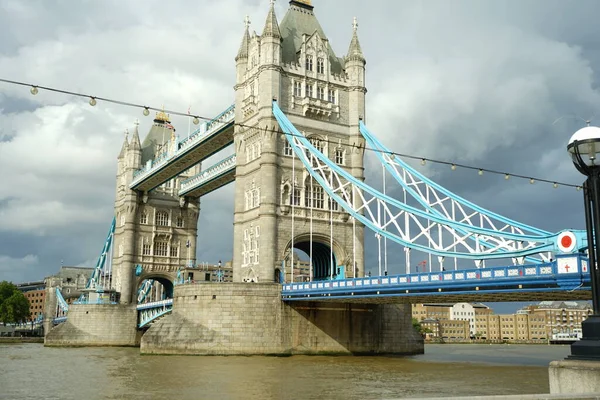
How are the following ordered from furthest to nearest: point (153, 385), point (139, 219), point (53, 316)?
point (53, 316) < point (139, 219) < point (153, 385)

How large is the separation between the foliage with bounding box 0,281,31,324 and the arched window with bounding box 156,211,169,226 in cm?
3361

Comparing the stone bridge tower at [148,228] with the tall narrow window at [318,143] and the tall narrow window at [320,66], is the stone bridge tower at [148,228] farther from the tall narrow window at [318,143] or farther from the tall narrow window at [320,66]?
the tall narrow window at [318,143]

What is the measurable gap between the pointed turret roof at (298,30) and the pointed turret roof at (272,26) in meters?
1.63

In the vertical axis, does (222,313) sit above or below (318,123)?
below

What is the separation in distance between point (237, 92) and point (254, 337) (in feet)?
61.4

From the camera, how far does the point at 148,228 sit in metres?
70.7

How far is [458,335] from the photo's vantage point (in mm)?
149375

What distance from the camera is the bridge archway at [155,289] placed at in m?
71.8

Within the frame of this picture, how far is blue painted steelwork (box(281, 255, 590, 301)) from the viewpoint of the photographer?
24186mm

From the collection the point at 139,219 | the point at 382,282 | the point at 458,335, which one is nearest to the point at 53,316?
the point at 139,219

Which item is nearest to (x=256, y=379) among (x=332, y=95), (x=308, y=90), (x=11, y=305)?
(x=308, y=90)

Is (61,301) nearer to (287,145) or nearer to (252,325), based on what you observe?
(287,145)

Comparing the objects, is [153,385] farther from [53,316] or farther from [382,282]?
[53,316]

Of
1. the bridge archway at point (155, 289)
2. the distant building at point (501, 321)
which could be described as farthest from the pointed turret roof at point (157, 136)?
the distant building at point (501, 321)
